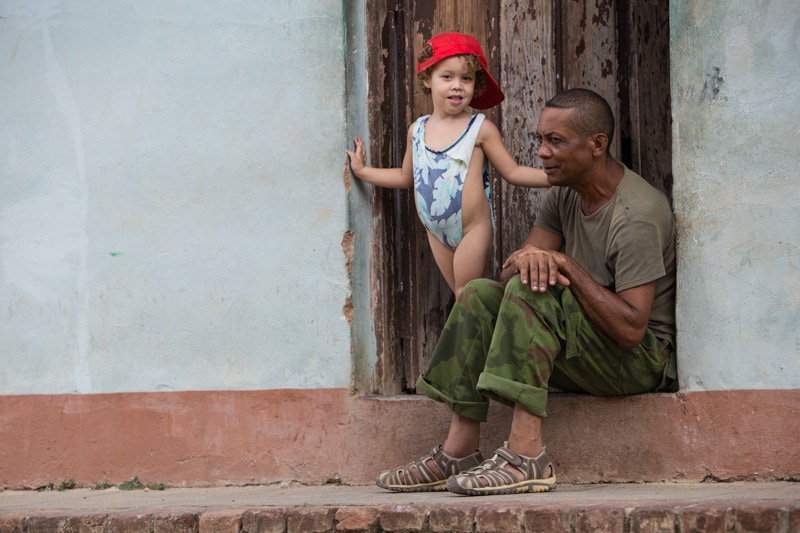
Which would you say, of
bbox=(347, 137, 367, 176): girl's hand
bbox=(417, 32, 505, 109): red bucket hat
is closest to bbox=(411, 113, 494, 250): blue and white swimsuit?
bbox=(417, 32, 505, 109): red bucket hat

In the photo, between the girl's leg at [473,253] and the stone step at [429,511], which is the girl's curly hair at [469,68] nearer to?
the girl's leg at [473,253]

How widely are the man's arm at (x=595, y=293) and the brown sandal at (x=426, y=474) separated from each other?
2.23 feet

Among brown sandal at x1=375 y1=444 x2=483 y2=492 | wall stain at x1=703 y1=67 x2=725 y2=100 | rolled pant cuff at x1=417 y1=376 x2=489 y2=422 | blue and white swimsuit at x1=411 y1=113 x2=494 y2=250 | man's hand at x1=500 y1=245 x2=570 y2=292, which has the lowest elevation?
brown sandal at x1=375 y1=444 x2=483 y2=492

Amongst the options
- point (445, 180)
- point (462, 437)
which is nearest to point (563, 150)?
point (445, 180)

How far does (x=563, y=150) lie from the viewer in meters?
4.18

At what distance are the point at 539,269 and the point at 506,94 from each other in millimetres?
1211

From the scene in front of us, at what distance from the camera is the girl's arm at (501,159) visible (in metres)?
4.42

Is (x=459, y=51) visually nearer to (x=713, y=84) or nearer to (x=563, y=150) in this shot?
(x=563, y=150)

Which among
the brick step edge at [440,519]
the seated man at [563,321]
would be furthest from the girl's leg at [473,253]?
the brick step edge at [440,519]

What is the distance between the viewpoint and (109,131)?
479 centimetres

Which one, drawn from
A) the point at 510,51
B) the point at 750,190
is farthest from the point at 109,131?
the point at 750,190

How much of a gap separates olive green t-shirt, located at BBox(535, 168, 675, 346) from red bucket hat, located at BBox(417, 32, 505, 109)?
0.46 m

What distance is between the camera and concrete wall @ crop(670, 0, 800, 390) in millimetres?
4031

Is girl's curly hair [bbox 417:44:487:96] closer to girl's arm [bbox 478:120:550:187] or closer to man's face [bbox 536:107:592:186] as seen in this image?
girl's arm [bbox 478:120:550:187]
